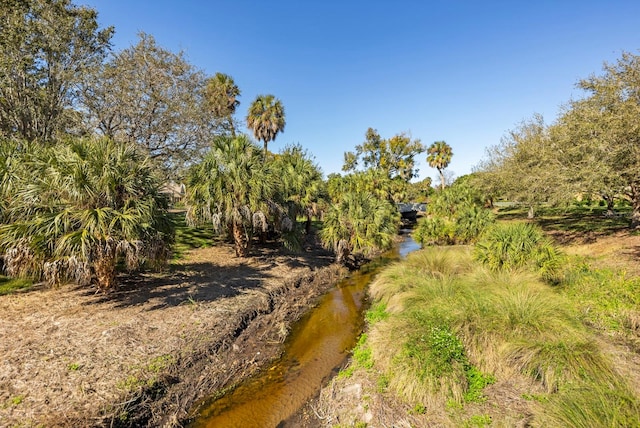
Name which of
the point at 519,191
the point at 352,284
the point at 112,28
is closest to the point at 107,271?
the point at 352,284

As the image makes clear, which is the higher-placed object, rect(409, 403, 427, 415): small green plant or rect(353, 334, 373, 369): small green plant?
rect(409, 403, 427, 415): small green plant

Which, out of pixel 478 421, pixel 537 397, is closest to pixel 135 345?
pixel 478 421

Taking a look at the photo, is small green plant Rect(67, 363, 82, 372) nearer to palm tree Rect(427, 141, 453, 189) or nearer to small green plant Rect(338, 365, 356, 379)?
small green plant Rect(338, 365, 356, 379)

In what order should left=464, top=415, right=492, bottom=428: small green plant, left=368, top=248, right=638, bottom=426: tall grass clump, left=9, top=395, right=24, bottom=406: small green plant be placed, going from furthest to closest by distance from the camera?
left=368, top=248, right=638, bottom=426: tall grass clump < left=9, top=395, right=24, bottom=406: small green plant < left=464, top=415, right=492, bottom=428: small green plant

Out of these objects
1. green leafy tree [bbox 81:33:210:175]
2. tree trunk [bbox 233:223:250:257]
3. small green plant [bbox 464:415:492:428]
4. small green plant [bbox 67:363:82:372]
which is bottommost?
small green plant [bbox 464:415:492:428]

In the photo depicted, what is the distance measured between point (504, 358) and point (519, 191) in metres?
22.3

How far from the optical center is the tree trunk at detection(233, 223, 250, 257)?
14.3 m

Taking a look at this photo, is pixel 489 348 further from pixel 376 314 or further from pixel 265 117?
pixel 265 117

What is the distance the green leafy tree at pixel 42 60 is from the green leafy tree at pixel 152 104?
1120 mm

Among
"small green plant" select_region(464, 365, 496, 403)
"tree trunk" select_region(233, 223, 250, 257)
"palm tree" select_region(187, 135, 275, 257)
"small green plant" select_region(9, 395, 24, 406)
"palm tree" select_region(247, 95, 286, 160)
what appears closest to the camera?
"small green plant" select_region(9, 395, 24, 406)

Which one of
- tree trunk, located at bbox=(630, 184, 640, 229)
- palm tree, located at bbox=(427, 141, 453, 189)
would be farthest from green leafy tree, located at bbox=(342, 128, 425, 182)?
tree trunk, located at bbox=(630, 184, 640, 229)

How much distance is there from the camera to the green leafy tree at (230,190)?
12875mm

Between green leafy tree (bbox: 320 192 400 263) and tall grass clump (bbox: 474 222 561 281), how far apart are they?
16.3 ft

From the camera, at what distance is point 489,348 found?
19.2ft
